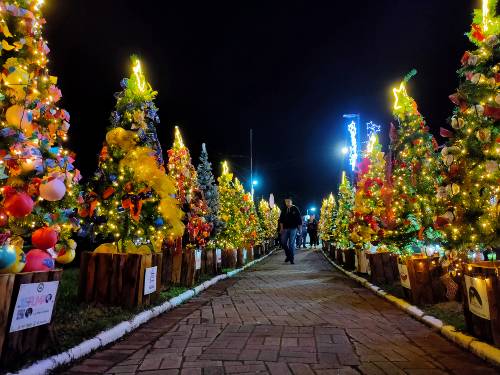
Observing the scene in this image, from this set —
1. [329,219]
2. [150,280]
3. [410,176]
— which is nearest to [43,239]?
[150,280]

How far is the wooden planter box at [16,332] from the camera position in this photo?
3525mm

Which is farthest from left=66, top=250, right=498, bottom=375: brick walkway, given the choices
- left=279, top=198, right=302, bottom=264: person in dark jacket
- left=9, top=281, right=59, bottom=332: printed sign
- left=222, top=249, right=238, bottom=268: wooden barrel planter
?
left=279, top=198, right=302, bottom=264: person in dark jacket

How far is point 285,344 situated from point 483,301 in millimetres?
1892

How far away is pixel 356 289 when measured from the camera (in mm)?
9469

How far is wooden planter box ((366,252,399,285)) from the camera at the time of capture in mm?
9492

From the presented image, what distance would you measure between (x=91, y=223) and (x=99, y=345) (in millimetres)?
3216

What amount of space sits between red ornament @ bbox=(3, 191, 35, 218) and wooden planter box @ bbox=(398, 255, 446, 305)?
4.99 meters

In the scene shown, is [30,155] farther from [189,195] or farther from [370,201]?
[370,201]

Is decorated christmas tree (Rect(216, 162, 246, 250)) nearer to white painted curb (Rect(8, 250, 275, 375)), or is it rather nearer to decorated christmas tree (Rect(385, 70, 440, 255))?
decorated christmas tree (Rect(385, 70, 440, 255))

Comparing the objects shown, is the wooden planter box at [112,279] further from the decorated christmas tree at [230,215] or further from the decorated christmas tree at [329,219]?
the decorated christmas tree at [329,219]

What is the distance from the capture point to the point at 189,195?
1370cm

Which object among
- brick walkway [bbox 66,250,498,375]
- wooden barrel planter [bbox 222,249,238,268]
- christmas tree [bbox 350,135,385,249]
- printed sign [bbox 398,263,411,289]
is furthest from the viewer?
wooden barrel planter [bbox 222,249,238,268]

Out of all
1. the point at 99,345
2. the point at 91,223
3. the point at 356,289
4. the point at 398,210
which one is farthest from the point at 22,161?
the point at 398,210

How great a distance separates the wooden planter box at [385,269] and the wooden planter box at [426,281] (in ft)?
8.95
